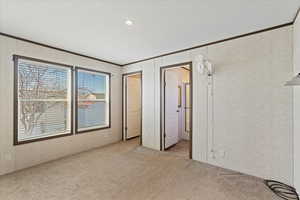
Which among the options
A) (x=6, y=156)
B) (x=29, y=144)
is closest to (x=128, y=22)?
(x=29, y=144)

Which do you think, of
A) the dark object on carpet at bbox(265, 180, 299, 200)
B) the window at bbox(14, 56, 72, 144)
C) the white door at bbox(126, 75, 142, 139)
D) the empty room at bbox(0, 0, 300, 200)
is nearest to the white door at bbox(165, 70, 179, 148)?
the empty room at bbox(0, 0, 300, 200)

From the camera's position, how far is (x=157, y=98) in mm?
3811

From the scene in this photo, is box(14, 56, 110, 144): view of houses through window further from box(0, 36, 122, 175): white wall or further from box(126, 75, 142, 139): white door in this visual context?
box(126, 75, 142, 139): white door

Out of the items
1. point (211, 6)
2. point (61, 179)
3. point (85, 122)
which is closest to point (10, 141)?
point (61, 179)

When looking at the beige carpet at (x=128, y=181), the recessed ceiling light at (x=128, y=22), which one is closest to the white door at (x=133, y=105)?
the beige carpet at (x=128, y=181)

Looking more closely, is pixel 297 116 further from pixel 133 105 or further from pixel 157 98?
pixel 133 105

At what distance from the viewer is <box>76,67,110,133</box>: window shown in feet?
12.2

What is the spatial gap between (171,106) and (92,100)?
214 centimetres

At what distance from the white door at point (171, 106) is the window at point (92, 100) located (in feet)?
5.57

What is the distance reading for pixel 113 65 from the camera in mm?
4422

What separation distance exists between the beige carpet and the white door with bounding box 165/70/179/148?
90cm

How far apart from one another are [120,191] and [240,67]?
2733 millimetres

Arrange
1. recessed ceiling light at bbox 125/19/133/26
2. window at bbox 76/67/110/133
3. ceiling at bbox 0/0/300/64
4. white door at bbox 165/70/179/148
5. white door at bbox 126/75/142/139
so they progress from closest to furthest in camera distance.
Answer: ceiling at bbox 0/0/300/64, recessed ceiling light at bbox 125/19/133/26, window at bbox 76/67/110/133, white door at bbox 165/70/179/148, white door at bbox 126/75/142/139

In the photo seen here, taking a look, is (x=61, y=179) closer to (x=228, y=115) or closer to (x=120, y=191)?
(x=120, y=191)
